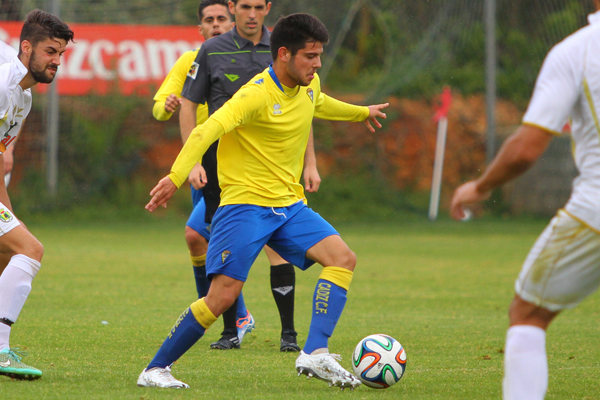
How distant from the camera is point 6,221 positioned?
4.52m

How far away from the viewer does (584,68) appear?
291cm

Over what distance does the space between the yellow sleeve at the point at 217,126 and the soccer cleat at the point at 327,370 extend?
124 centimetres

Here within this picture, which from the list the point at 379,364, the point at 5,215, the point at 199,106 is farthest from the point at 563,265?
the point at 199,106

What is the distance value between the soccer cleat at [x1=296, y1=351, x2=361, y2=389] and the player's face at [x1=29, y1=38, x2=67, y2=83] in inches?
88.6

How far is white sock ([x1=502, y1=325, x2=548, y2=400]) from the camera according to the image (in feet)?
10.2

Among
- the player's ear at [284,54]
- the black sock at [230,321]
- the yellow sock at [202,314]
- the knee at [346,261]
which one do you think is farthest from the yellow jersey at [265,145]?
the black sock at [230,321]

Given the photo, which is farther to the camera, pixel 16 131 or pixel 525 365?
pixel 16 131

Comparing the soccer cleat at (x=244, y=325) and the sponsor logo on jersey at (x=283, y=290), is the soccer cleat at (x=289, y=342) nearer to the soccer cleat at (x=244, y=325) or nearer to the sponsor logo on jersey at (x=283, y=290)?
the sponsor logo on jersey at (x=283, y=290)

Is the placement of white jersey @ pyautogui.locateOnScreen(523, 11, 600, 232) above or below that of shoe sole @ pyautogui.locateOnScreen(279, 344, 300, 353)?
above

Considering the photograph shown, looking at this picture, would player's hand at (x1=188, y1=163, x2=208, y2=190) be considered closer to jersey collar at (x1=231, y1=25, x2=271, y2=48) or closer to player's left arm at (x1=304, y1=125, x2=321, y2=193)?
player's left arm at (x1=304, y1=125, x2=321, y2=193)

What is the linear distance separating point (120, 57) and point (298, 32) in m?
16.3

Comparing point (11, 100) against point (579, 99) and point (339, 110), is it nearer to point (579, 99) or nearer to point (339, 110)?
point (339, 110)

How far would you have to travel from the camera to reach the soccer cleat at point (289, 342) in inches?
225

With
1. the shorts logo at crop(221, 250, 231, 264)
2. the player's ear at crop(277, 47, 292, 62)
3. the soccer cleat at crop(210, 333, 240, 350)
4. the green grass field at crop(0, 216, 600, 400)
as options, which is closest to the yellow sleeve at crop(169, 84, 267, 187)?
the player's ear at crop(277, 47, 292, 62)
